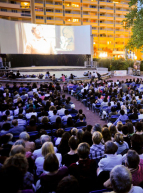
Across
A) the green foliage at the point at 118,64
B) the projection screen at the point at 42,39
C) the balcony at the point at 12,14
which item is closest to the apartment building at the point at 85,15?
the balcony at the point at 12,14

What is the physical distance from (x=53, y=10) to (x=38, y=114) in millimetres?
45699

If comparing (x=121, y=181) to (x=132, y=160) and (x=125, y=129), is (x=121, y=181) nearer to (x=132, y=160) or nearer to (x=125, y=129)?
(x=132, y=160)

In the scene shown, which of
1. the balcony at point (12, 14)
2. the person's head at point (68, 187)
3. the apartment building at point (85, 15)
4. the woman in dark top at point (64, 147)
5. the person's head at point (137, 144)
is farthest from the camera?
the apartment building at point (85, 15)

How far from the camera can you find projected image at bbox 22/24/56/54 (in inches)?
1136

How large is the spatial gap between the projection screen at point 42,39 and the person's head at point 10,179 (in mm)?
27192

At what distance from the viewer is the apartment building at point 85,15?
39.6 m

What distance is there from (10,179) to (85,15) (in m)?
53.7

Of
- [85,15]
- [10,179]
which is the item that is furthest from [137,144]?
[85,15]

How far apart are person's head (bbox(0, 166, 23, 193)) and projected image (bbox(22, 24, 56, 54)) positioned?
1146 inches

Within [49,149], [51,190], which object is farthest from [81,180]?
[49,149]

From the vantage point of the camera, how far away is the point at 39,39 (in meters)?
29.7

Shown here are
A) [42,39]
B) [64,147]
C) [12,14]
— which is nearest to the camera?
[64,147]

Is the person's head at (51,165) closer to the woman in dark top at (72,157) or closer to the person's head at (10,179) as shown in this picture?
the person's head at (10,179)

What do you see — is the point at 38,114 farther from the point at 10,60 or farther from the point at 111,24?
the point at 111,24
